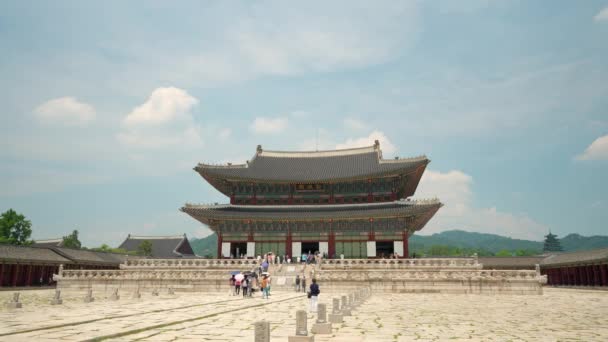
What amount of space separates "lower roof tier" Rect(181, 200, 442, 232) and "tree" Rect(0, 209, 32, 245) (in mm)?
30443

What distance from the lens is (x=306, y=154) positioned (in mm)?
55250

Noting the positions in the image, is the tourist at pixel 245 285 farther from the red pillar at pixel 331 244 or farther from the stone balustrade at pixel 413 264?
the red pillar at pixel 331 244

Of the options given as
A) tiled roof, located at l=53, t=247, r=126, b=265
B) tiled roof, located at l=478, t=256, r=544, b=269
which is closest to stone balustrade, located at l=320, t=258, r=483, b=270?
tiled roof, located at l=478, t=256, r=544, b=269

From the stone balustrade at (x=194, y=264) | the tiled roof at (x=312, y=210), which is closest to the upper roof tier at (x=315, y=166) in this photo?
the tiled roof at (x=312, y=210)

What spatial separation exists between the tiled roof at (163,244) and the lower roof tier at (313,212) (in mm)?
28497

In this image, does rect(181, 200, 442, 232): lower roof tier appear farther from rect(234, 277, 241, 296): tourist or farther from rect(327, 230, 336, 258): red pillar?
rect(234, 277, 241, 296): tourist

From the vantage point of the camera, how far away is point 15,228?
193 feet

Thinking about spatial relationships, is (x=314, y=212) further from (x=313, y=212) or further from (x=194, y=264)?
(x=194, y=264)

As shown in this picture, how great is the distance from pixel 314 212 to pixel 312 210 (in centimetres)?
96

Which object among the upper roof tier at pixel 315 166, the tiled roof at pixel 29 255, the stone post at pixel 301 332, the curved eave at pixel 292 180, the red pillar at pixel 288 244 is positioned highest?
the upper roof tier at pixel 315 166

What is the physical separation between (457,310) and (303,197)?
1232 inches

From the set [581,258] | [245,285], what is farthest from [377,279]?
[581,258]

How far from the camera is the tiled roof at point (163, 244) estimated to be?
234 ft

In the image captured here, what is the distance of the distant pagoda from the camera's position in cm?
4253
